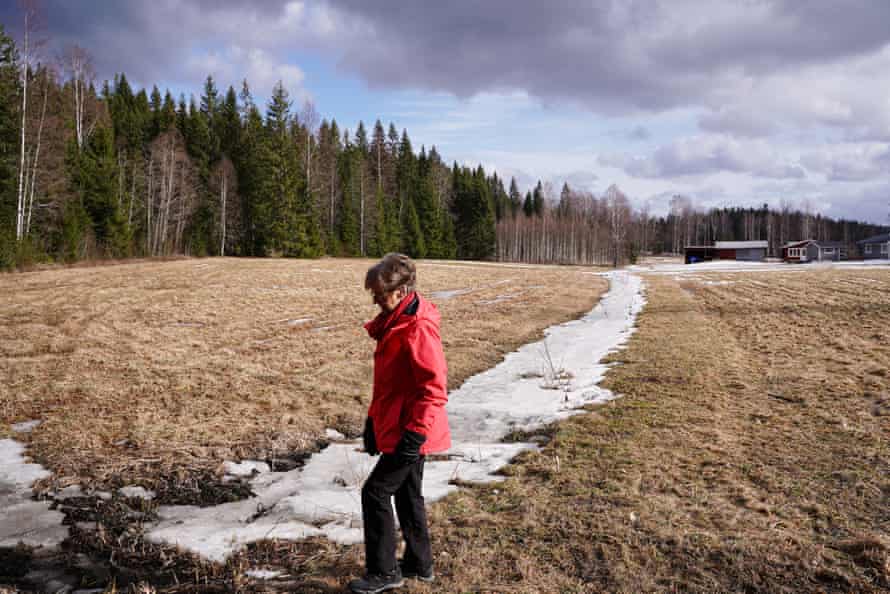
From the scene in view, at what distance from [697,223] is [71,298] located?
402ft

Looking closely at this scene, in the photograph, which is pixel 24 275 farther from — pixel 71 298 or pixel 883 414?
pixel 883 414

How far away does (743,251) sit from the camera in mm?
83062

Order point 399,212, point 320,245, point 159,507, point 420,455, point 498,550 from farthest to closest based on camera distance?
point 399,212 → point 320,245 → point 159,507 → point 498,550 → point 420,455

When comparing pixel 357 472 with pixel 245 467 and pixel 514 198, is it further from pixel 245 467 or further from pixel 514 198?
pixel 514 198

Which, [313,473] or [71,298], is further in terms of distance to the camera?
[71,298]

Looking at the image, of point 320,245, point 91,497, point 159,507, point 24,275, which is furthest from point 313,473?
point 320,245

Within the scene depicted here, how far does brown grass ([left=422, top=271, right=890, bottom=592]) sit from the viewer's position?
135 inches

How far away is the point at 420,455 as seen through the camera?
316cm

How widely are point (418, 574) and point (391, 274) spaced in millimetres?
1953

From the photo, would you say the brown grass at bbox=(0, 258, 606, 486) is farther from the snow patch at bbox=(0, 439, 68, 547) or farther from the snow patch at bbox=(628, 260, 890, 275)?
the snow patch at bbox=(628, 260, 890, 275)

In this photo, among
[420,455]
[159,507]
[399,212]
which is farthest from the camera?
[399,212]

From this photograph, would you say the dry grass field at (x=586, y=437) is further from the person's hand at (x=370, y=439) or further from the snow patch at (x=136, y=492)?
the person's hand at (x=370, y=439)

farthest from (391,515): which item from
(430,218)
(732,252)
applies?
(732,252)

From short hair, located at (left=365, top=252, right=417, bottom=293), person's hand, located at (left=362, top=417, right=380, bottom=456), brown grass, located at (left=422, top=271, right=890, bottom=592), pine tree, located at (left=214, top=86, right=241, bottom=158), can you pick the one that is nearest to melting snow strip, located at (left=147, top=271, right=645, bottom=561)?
brown grass, located at (left=422, top=271, right=890, bottom=592)
